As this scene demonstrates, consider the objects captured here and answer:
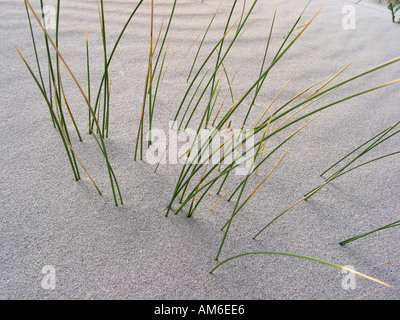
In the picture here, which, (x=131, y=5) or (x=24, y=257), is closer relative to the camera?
(x=24, y=257)

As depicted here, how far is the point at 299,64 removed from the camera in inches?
83.4

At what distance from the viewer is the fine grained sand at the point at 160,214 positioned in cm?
92

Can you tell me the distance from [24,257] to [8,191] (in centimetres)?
25

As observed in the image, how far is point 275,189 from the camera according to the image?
1245mm

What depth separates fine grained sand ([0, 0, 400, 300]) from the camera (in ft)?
3.00

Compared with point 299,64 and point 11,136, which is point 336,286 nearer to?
point 11,136

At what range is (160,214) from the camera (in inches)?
42.8

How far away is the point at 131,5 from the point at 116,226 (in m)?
1.84
